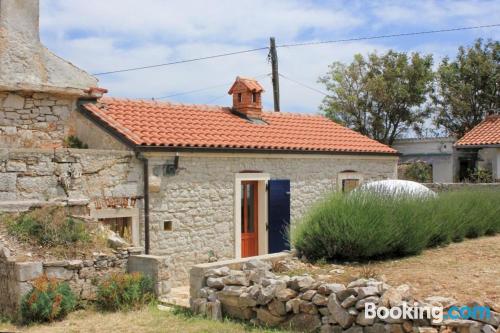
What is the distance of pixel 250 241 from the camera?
13.6 metres

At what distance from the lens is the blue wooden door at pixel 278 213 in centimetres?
1368

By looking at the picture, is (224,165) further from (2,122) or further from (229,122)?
(2,122)

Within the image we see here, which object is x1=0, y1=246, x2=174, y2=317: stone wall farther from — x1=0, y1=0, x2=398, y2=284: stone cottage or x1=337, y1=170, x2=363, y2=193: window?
x1=337, y1=170, x2=363, y2=193: window

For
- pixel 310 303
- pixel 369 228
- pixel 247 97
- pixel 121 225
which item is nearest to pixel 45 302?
pixel 121 225

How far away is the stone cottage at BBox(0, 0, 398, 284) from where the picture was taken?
10.7m

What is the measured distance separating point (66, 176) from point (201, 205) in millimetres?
2952

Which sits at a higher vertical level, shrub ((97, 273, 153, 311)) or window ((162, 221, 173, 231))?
window ((162, 221, 173, 231))

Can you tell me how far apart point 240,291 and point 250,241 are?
5.36 metres

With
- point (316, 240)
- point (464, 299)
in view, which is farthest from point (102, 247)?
point (464, 299)

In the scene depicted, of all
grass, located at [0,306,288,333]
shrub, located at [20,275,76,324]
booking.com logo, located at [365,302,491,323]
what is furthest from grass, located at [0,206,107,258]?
Result: booking.com logo, located at [365,302,491,323]

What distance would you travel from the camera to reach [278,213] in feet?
45.3

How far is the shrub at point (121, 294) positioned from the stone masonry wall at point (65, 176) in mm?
1975

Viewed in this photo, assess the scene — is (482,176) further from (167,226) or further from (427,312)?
(427,312)

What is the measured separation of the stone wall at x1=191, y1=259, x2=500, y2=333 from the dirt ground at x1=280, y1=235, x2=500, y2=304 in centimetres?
57
